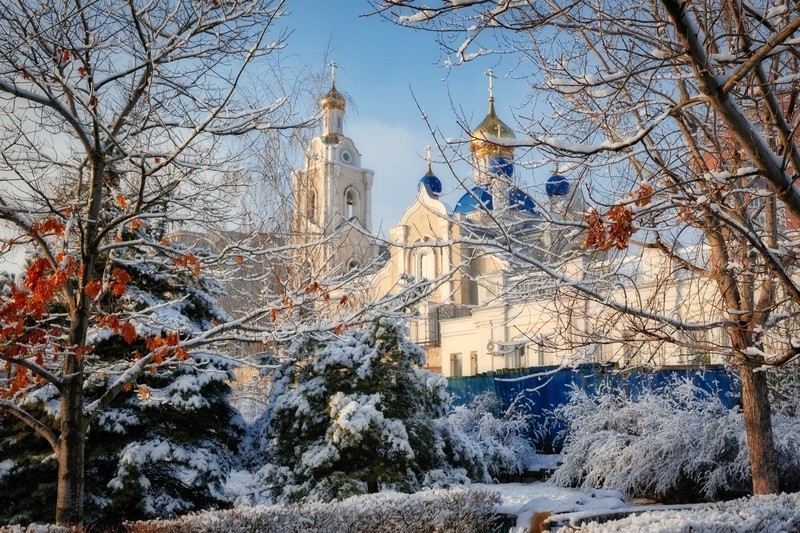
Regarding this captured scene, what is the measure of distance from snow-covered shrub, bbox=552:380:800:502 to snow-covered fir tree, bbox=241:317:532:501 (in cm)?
278

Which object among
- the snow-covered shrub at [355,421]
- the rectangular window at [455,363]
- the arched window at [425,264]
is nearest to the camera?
the snow-covered shrub at [355,421]

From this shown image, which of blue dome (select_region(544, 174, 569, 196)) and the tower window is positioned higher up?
the tower window

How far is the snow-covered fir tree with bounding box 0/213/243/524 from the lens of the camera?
31.1 ft

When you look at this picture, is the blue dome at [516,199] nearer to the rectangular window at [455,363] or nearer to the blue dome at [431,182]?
the rectangular window at [455,363]

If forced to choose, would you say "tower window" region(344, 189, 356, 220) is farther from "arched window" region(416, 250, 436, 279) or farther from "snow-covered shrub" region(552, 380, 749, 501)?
"snow-covered shrub" region(552, 380, 749, 501)

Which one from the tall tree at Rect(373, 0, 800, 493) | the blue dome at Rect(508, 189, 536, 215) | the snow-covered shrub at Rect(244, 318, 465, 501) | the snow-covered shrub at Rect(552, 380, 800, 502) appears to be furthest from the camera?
the snow-covered shrub at Rect(552, 380, 800, 502)

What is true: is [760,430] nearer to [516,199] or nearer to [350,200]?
[516,199]

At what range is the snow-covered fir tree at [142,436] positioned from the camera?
9.48 m

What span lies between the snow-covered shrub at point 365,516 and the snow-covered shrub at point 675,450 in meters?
5.15

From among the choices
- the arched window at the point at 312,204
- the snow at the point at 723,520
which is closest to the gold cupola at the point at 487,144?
the snow at the point at 723,520

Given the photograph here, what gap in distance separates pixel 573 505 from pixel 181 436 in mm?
4932

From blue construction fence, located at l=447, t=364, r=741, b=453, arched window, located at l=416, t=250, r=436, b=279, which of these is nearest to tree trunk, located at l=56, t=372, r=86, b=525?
blue construction fence, located at l=447, t=364, r=741, b=453

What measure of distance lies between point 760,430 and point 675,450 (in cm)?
576

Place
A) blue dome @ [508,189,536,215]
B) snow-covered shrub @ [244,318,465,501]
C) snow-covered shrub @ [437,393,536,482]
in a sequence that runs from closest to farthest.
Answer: blue dome @ [508,189,536,215], snow-covered shrub @ [244,318,465,501], snow-covered shrub @ [437,393,536,482]
